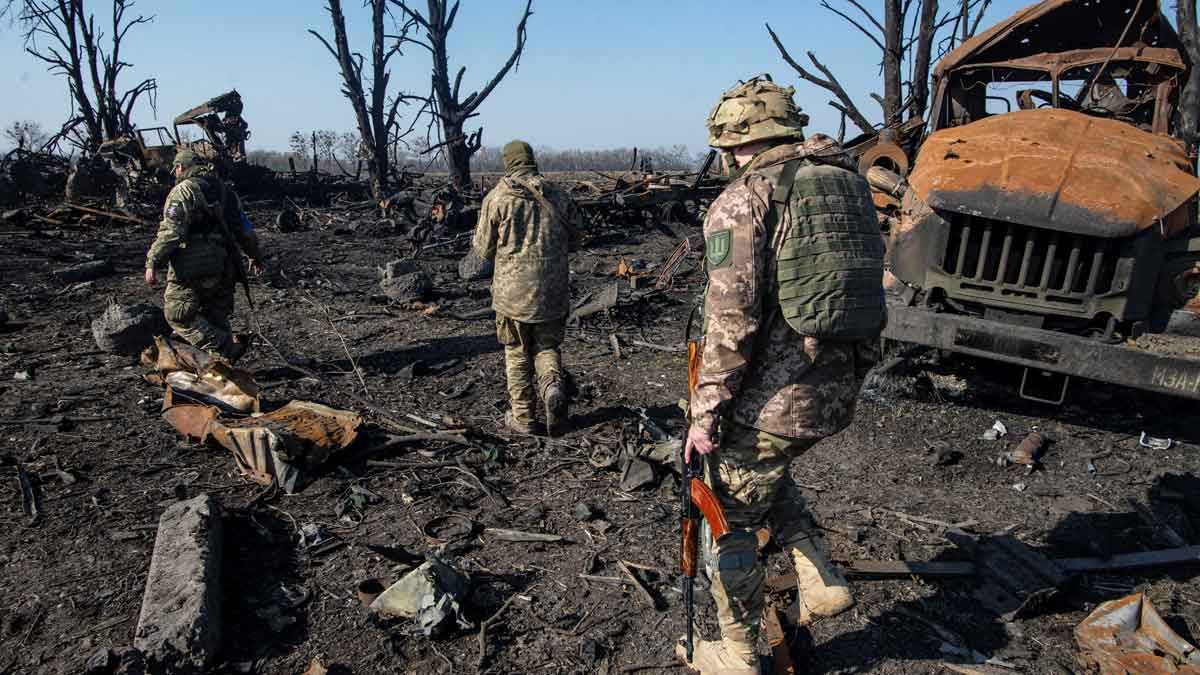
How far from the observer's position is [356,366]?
6.16 meters

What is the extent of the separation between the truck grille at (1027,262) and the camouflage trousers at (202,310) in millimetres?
5410

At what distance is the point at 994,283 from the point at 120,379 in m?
6.46

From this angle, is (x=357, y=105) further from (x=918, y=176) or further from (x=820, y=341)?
(x=820, y=341)

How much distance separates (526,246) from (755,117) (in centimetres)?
267

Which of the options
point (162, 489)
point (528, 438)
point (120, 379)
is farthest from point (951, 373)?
point (120, 379)

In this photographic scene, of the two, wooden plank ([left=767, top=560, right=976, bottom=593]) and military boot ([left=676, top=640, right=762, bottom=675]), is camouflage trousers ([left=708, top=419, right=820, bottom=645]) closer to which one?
military boot ([left=676, top=640, right=762, bottom=675])

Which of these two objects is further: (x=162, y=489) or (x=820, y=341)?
(x=162, y=489)

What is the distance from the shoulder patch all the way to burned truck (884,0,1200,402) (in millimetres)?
2765

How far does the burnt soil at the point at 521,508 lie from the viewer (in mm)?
2869

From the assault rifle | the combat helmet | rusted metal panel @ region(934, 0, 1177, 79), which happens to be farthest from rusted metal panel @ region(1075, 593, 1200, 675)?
rusted metal panel @ region(934, 0, 1177, 79)

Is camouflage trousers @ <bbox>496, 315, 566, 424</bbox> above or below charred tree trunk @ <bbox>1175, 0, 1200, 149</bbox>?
below

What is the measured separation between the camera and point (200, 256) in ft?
18.3

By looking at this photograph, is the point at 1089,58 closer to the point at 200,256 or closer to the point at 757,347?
the point at 757,347

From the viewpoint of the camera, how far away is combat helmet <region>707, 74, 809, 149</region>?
238 cm
